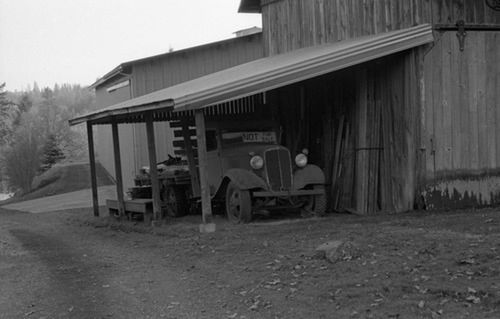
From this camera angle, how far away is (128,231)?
13172 mm

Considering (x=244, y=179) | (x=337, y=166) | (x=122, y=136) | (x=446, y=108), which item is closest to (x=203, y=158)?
(x=244, y=179)

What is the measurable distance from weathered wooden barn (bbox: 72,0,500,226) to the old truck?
1153mm

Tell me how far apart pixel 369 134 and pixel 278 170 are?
76.8 inches

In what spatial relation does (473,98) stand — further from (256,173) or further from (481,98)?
(256,173)

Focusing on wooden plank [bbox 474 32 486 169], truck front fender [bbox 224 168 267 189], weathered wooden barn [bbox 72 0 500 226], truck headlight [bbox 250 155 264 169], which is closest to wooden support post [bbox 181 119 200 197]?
weathered wooden barn [bbox 72 0 500 226]

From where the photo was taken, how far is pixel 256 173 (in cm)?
1248

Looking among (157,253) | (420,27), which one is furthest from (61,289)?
(420,27)

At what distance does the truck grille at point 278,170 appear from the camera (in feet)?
40.3

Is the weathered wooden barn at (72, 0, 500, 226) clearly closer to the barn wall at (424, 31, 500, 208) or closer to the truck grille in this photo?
the barn wall at (424, 31, 500, 208)

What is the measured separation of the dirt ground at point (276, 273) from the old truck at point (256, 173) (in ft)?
2.36

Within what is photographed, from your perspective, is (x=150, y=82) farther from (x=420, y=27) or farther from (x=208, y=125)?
(x=420, y=27)

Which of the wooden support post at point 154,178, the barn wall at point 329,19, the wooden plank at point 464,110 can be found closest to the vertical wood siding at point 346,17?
the barn wall at point 329,19

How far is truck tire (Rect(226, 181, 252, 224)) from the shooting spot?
38.9ft

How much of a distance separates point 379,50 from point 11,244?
25.2 feet
